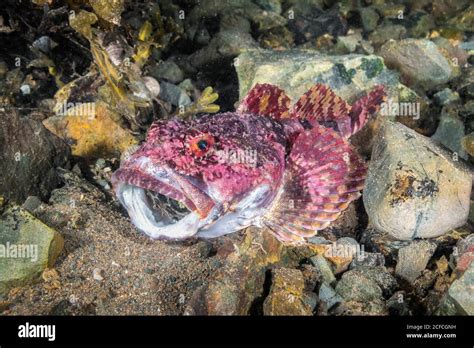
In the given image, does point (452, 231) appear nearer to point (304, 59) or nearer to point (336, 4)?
point (304, 59)

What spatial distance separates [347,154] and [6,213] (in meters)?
3.50

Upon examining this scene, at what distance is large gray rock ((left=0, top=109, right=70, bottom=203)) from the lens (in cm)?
439

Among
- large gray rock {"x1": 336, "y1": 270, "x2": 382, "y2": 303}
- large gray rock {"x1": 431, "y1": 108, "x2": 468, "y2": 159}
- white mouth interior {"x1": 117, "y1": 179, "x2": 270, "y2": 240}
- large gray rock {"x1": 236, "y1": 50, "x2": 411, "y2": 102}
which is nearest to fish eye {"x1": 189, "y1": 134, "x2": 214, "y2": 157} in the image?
white mouth interior {"x1": 117, "y1": 179, "x2": 270, "y2": 240}

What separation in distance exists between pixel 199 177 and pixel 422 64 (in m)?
4.81

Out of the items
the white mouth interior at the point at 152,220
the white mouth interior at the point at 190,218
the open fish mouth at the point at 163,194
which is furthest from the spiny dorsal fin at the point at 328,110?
the white mouth interior at the point at 152,220

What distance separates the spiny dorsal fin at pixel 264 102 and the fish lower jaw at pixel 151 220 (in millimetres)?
1917

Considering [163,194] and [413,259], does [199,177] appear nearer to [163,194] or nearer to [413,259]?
[163,194]

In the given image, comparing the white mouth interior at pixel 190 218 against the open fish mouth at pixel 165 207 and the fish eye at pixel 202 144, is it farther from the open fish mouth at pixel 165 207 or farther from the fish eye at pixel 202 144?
the fish eye at pixel 202 144

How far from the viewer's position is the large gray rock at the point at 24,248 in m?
3.54

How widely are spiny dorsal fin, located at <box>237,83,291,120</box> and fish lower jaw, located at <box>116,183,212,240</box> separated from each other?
1917 mm

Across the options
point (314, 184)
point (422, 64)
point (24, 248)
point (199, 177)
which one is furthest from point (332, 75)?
point (24, 248)

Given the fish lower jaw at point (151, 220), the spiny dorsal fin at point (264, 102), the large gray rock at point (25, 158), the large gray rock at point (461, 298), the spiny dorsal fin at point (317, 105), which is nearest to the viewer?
the large gray rock at point (461, 298)

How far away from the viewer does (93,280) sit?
3703 mm

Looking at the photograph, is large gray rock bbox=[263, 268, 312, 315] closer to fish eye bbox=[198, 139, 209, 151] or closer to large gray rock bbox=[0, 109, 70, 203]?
fish eye bbox=[198, 139, 209, 151]
